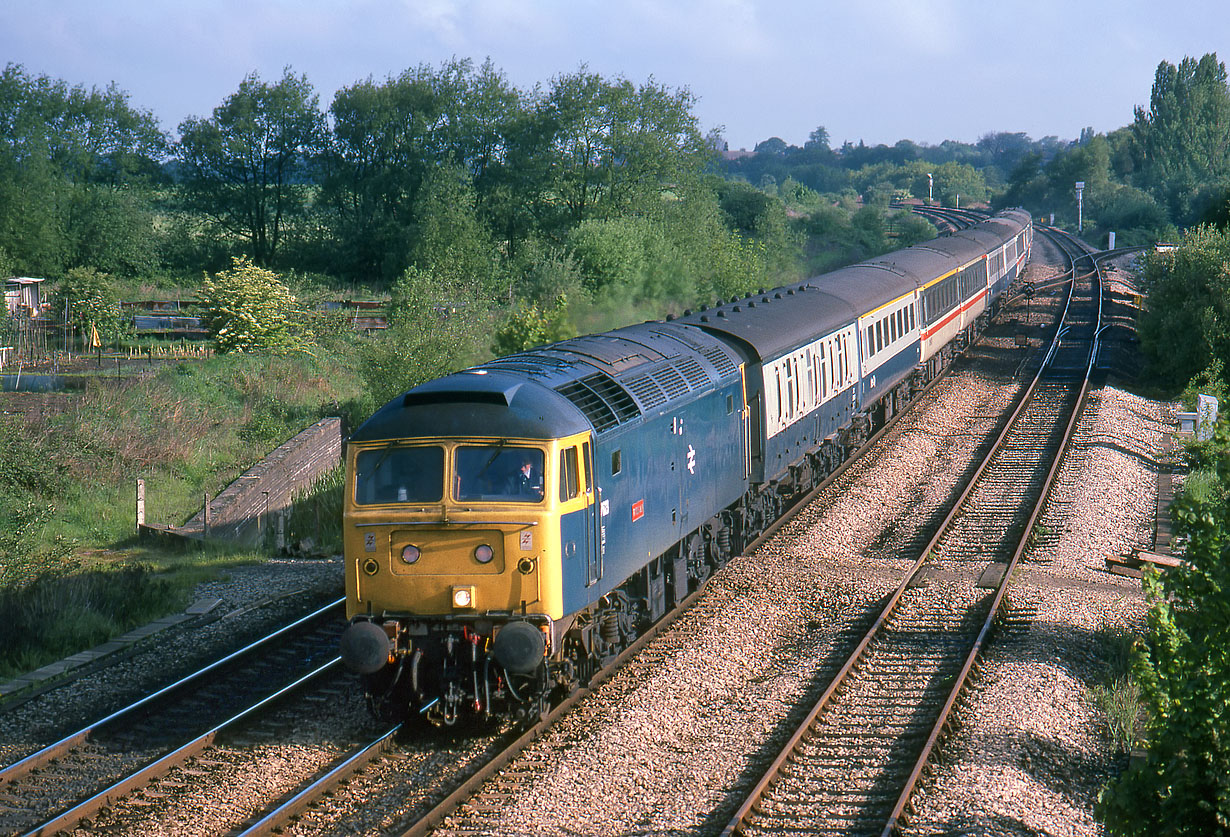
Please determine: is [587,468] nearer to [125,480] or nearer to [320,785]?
[320,785]

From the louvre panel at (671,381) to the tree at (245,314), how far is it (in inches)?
886

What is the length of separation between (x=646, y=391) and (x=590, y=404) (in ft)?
4.66

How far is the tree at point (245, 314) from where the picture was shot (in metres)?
33.8

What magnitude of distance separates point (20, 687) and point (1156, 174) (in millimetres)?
109036

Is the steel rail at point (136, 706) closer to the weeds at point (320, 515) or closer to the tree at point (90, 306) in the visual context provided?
the weeds at point (320, 515)

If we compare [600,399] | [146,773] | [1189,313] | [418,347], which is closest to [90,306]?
[418,347]

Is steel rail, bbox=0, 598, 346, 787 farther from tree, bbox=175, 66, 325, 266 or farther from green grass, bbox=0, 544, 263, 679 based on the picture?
tree, bbox=175, 66, 325, 266

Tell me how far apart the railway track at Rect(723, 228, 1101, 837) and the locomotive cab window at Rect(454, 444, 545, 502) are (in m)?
3.19

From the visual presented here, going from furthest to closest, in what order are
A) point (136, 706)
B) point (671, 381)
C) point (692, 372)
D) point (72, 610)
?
point (72, 610) < point (692, 372) < point (671, 381) < point (136, 706)

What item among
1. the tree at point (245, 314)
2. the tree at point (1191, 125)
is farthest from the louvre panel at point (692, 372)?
the tree at point (1191, 125)

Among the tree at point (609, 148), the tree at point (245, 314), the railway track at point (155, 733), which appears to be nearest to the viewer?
the railway track at point (155, 733)

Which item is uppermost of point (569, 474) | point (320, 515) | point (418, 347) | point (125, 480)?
point (418, 347)

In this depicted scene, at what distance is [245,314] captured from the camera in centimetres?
3381

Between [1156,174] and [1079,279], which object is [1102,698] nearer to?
[1079,279]
